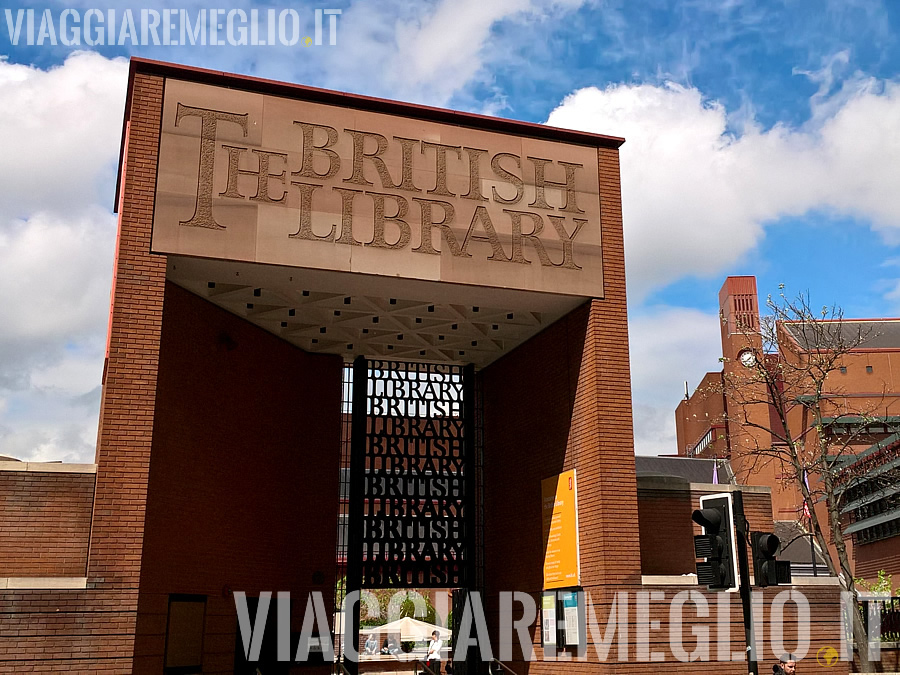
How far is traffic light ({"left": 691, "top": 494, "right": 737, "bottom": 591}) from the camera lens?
1001cm

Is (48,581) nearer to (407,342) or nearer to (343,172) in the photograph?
(343,172)

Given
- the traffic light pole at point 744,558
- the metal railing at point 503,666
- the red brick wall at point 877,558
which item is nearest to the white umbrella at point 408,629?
the metal railing at point 503,666

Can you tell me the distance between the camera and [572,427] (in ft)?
61.5

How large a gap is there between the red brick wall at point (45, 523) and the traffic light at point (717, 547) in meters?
9.94

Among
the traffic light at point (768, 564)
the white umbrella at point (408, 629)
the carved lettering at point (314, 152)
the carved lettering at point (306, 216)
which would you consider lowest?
the white umbrella at point (408, 629)

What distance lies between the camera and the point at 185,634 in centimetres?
1731

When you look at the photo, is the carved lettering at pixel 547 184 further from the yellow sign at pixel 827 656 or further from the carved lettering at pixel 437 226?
the yellow sign at pixel 827 656

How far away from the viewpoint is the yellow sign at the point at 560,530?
59.0 feet

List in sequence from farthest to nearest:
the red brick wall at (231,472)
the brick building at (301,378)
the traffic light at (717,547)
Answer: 1. the red brick wall at (231,472)
2. the brick building at (301,378)
3. the traffic light at (717,547)

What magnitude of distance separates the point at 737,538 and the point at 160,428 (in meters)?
11.2

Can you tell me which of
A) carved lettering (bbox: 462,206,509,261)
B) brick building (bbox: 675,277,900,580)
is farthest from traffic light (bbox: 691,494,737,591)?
brick building (bbox: 675,277,900,580)

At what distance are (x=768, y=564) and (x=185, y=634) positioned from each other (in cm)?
1172

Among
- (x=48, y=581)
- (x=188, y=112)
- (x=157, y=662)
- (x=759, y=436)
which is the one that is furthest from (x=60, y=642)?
(x=759, y=436)

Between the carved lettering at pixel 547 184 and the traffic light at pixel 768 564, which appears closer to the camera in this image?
the traffic light at pixel 768 564
